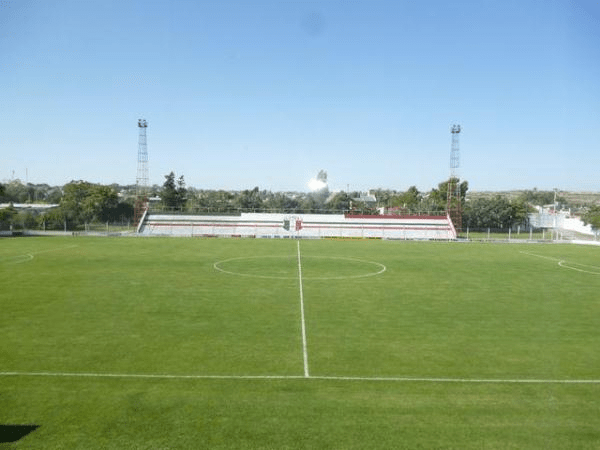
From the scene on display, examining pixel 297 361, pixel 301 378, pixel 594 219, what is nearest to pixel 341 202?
pixel 594 219

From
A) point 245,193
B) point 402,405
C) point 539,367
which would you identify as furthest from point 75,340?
point 245,193

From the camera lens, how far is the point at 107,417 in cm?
984

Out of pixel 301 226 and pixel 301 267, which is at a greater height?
pixel 301 226

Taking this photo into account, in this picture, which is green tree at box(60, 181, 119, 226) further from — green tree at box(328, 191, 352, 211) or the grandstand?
green tree at box(328, 191, 352, 211)

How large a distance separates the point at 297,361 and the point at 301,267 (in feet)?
64.2

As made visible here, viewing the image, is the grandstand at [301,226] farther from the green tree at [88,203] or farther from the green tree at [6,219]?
the green tree at [88,203]

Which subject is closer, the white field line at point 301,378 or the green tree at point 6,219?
the white field line at point 301,378

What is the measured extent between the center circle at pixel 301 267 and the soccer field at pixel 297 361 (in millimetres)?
887

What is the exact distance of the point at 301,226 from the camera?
69.1m

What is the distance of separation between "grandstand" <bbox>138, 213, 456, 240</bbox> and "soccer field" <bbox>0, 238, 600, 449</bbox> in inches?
1508

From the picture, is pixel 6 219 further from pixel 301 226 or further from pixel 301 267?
pixel 301 267

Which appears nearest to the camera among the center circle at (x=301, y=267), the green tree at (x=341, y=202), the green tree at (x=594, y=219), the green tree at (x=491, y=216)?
the center circle at (x=301, y=267)

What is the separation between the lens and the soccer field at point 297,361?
9.44 metres

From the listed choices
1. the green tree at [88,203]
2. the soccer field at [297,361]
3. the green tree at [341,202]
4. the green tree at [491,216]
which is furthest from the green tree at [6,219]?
the green tree at [341,202]
